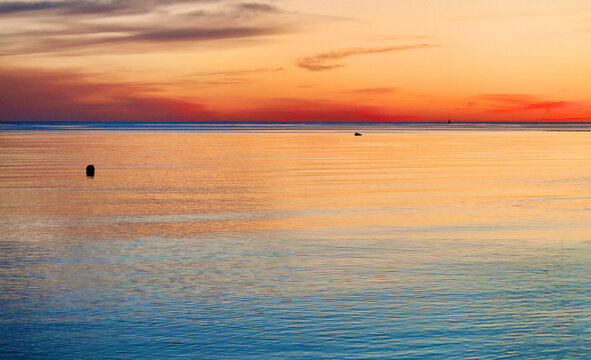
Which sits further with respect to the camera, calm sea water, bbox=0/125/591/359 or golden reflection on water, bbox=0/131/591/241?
golden reflection on water, bbox=0/131/591/241

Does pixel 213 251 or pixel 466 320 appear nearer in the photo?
pixel 466 320

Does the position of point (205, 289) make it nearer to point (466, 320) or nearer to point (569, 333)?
point (466, 320)

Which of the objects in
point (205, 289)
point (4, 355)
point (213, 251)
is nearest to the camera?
point (4, 355)

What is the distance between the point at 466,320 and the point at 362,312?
2132mm

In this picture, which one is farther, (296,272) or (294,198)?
(294,198)

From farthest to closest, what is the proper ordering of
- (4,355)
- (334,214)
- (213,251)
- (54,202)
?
(54,202), (334,214), (213,251), (4,355)

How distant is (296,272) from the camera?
19.1 m

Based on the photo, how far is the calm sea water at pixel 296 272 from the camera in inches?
532

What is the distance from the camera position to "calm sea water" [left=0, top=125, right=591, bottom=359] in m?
13.5

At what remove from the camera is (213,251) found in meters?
21.7

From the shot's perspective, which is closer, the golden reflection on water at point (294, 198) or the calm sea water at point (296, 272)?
the calm sea water at point (296, 272)

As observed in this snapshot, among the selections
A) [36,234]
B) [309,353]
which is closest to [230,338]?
[309,353]

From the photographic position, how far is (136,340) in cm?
1355

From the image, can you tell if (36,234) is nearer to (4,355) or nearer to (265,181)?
(4,355)
